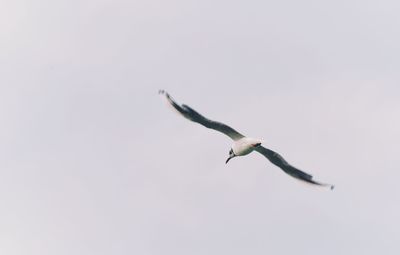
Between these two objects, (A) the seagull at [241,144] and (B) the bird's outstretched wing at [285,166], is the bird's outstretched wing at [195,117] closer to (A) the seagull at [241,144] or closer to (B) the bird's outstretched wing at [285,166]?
(A) the seagull at [241,144]

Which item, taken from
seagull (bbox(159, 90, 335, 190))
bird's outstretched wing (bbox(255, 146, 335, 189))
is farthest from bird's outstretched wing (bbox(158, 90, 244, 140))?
bird's outstretched wing (bbox(255, 146, 335, 189))

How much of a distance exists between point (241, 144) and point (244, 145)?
30 centimetres

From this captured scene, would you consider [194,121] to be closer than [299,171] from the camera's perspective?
Yes

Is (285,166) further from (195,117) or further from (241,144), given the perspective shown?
(195,117)

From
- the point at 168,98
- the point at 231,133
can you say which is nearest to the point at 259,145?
the point at 231,133

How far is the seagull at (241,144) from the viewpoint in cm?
6425

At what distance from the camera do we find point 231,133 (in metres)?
66.8

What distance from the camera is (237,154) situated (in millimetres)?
69812

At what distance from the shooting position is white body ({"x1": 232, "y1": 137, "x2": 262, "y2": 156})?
66875mm

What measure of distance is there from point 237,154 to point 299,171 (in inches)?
200

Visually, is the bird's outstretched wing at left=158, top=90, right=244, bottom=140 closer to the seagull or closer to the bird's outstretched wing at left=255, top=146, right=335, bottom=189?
the seagull

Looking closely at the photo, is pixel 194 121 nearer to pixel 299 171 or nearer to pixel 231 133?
pixel 231 133

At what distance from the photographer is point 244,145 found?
67625 millimetres

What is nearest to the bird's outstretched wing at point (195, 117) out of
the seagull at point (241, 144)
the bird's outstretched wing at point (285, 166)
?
the seagull at point (241, 144)
